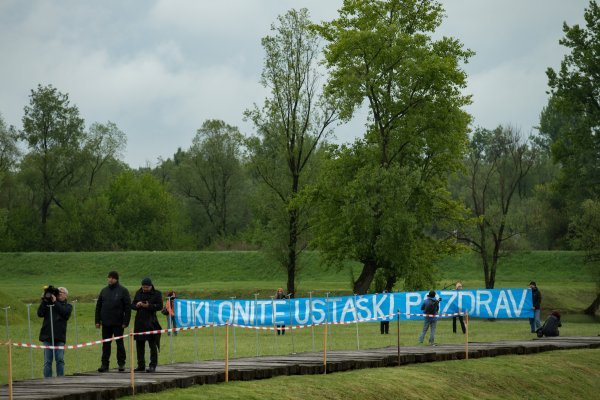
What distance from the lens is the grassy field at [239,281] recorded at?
1719 inches

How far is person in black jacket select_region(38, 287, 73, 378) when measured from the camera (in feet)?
73.7

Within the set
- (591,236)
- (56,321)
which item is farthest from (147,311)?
(591,236)

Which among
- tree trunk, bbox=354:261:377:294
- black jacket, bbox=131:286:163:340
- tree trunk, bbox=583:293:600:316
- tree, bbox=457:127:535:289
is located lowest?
tree trunk, bbox=583:293:600:316

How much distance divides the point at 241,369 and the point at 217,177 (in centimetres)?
9398

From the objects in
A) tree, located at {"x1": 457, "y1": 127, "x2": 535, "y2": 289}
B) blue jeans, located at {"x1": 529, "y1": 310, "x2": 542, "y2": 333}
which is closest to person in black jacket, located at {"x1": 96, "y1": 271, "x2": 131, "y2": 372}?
blue jeans, located at {"x1": 529, "y1": 310, "x2": 542, "y2": 333}

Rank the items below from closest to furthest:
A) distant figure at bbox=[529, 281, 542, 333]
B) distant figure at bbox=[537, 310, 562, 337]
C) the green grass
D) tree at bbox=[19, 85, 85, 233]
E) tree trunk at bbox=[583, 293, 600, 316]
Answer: the green grass < distant figure at bbox=[537, 310, 562, 337] < distant figure at bbox=[529, 281, 542, 333] < tree trunk at bbox=[583, 293, 600, 316] < tree at bbox=[19, 85, 85, 233]

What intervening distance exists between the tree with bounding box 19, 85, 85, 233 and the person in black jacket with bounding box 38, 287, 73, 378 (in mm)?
83509

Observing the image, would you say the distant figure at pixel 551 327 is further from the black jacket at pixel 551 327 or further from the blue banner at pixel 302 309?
the blue banner at pixel 302 309

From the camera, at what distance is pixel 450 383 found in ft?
84.7

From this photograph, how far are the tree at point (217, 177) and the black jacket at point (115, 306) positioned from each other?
90.7 metres

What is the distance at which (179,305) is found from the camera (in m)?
39.5

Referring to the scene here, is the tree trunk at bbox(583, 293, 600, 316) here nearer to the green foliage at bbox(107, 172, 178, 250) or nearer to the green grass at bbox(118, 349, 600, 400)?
the green grass at bbox(118, 349, 600, 400)

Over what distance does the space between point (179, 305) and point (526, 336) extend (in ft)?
45.2

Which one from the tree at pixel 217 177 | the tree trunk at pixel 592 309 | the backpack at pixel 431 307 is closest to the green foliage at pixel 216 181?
the tree at pixel 217 177
